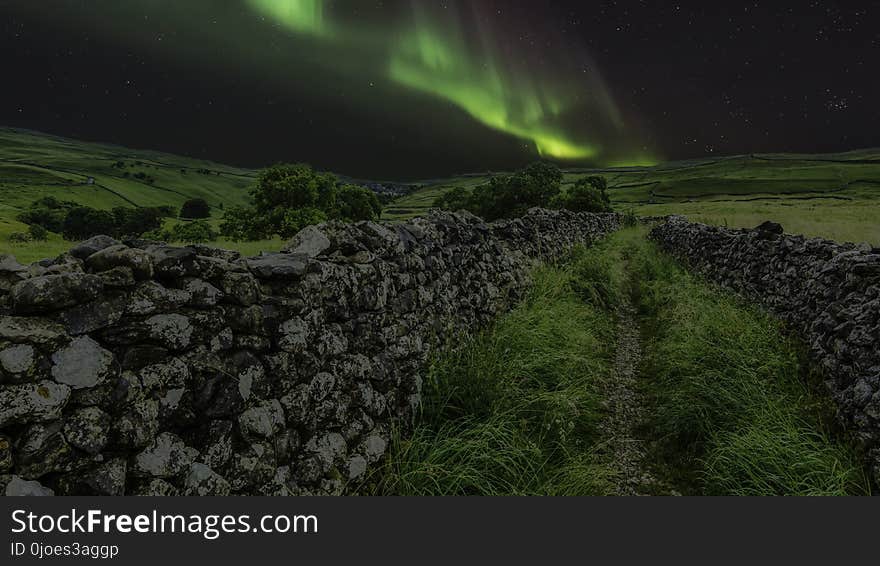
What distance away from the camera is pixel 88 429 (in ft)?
7.81

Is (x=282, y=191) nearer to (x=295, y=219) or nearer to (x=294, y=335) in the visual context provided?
(x=295, y=219)

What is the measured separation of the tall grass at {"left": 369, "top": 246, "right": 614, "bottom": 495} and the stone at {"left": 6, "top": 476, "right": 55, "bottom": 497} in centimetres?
254

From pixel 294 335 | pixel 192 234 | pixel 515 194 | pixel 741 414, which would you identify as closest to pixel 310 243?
pixel 294 335

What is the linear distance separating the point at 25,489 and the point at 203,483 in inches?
36.2

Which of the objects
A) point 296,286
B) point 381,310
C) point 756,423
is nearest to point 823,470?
point 756,423

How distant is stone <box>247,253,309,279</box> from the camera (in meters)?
3.72

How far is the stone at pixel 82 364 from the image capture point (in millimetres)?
2322

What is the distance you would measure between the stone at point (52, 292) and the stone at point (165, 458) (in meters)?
0.95

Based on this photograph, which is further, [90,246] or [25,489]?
[90,246]

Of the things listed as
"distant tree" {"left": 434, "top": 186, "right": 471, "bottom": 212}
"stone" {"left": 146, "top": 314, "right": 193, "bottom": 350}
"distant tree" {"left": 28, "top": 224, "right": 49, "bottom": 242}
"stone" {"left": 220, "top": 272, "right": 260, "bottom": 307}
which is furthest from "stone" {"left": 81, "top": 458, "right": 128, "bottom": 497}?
"distant tree" {"left": 434, "top": 186, "right": 471, "bottom": 212}

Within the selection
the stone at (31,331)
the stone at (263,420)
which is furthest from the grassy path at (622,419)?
the stone at (31,331)

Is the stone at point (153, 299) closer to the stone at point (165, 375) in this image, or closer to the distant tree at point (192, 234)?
the stone at point (165, 375)

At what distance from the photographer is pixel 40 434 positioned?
2207mm

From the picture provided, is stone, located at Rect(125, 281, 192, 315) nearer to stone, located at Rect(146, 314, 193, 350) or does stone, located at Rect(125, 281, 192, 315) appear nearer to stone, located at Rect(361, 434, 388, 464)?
stone, located at Rect(146, 314, 193, 350)
